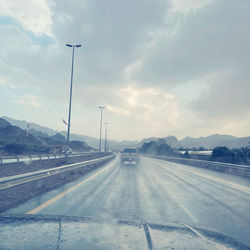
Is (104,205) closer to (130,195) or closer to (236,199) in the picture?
(130,195)

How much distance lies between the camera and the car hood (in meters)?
3.16

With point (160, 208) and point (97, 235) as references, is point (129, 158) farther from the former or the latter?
point (97, 235)

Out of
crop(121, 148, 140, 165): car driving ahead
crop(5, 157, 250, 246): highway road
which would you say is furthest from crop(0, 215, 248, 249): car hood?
crop(121, 148, 140, 165): car driving ahead

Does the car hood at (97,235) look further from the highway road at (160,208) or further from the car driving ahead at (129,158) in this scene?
the car driving ahead at (129,158)

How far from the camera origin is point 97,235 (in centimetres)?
355

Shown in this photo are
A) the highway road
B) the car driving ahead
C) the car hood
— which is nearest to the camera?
the car hood

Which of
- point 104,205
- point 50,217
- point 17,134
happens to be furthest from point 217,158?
point 17,134

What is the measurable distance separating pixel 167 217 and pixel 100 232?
3111 millimetres

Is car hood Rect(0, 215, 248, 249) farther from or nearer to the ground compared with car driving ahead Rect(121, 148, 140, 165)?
nearer to the ground

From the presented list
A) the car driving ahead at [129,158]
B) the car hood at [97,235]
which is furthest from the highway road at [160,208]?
the car driving ahead at [129,158]

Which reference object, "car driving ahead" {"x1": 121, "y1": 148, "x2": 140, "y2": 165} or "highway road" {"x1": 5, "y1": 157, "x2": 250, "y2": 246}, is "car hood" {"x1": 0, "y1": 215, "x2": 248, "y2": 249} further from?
"car driving ahead" {"x1": 121, "y1": 148, "x2": 140, "y2": 165}

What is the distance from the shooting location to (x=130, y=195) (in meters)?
9.62

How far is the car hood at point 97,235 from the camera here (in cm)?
316

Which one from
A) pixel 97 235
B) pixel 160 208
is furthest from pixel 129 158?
pixel 97 235
